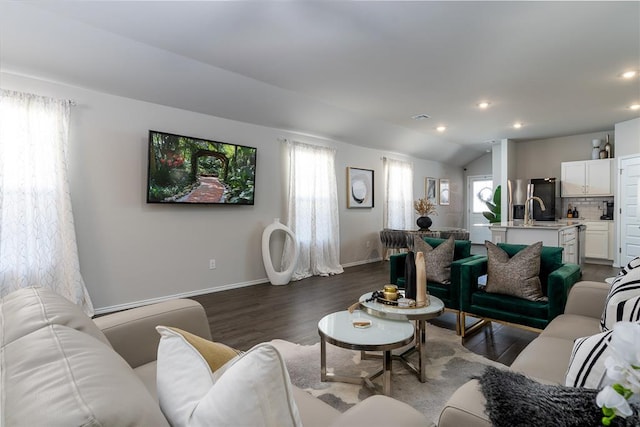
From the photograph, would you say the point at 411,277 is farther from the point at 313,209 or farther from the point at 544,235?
the point at 313,209

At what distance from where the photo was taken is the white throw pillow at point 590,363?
0.95 m

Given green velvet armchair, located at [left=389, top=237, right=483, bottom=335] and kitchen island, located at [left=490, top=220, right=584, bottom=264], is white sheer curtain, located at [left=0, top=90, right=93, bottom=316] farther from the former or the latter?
kitchen island, located at [left=490, top=220, right=584, bottom=264]

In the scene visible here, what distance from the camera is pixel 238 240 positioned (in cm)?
499

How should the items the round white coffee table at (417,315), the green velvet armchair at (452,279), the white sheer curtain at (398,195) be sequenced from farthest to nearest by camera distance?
the white sheer curtain at (398,195), the green velvet armchair at (452,279), the round white coffee table at (417,315)

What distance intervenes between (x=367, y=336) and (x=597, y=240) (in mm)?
7125

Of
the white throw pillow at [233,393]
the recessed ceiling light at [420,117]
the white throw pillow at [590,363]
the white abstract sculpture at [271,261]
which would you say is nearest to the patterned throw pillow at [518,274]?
the white throw pillow at [590,363]

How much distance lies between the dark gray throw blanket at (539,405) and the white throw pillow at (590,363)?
22cm

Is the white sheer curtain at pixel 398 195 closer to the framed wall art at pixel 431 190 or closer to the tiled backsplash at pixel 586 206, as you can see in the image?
the framed wall art at pixel 431 190

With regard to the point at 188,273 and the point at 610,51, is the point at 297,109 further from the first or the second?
the point at 610,51

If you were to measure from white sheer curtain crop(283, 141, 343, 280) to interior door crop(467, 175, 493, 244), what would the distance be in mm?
5740

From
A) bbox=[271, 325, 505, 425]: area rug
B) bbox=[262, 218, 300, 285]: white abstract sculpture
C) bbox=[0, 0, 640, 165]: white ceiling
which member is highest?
bbox=[0, 0, 640, 165]: white ceiling

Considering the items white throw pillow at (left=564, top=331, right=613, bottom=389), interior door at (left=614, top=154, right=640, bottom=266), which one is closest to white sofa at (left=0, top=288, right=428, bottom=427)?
white throw pillow at (left=564, top=331, right=613, bottom=389)

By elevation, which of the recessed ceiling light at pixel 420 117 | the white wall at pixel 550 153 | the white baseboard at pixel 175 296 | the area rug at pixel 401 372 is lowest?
the area rug at pixel 401 372

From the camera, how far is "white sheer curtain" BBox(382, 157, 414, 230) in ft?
24.9
